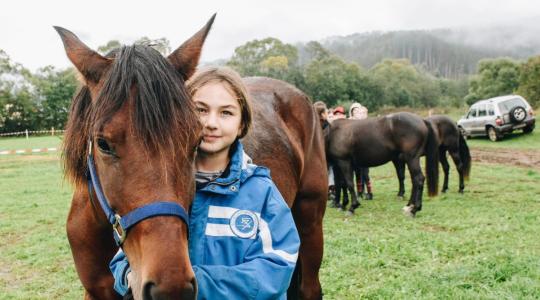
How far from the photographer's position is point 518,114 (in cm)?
1880

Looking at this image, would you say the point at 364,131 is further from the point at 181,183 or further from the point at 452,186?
the point at 181,183

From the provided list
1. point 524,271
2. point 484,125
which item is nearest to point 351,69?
point 484,125

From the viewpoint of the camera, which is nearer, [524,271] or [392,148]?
[524,271]

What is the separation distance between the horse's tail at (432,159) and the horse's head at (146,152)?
22.0 feet

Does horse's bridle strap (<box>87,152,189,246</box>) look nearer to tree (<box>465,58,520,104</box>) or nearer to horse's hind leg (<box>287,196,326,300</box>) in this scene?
horse's hind leg (<box>287,196,326,300</box>)

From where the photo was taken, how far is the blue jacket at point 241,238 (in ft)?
4.70

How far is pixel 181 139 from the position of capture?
4.75 ft

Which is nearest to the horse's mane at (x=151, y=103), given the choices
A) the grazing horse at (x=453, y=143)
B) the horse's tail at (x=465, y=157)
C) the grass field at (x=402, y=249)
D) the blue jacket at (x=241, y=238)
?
the blue jacket at (x=241, y=238)

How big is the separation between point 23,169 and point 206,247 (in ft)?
50.7

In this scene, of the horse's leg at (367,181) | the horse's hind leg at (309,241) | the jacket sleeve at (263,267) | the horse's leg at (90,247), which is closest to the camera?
the jacket sleeve at (263,267)

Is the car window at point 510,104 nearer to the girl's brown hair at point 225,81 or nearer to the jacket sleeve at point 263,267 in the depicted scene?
the girl's brown hair at point 225,81

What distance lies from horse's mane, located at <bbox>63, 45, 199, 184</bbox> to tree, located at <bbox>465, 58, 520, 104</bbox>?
5052cm

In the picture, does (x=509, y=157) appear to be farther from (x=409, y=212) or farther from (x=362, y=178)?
(x=409, y=212)

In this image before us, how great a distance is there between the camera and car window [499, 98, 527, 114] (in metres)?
19.3
